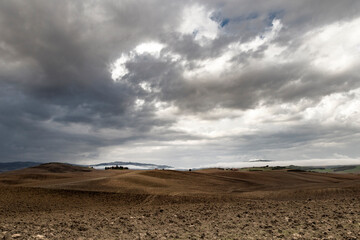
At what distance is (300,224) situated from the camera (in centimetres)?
1237

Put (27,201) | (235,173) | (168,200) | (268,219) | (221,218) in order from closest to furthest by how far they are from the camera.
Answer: (268,219) → (221,218) → (27,201) → (168,200) → (235,173)

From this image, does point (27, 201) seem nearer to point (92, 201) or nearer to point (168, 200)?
point (92, 201)

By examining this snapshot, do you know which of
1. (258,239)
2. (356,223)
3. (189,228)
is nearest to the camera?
(258,239)

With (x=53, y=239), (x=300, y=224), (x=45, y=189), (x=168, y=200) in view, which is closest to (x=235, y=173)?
(x=168, y=200)

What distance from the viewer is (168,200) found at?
73.1ft

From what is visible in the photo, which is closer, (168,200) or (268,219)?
(268,219)

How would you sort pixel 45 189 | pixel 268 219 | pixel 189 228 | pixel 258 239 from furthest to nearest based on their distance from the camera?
pixel 45 189 → pixel 268 219 → pixel 189 228 → pixel 258 239

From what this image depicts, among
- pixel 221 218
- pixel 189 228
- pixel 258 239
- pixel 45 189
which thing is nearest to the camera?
pixel 258 239

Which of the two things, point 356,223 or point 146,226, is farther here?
point 146,226

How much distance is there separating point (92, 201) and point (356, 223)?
1883 centimetres

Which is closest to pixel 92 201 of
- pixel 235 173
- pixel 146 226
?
pixel 146 226

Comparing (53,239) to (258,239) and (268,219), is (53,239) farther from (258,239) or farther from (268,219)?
(268,219)

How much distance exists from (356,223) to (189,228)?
24.9 ft

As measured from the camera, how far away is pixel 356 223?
1182 centimetres
